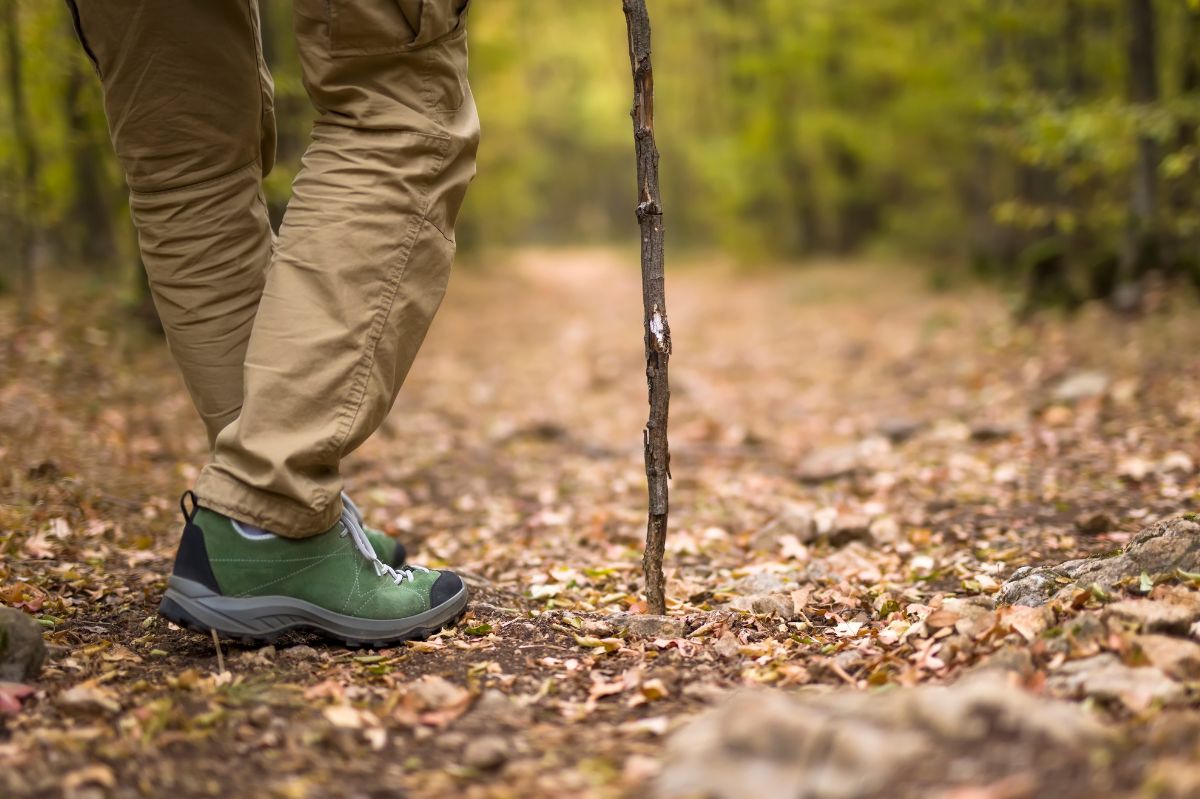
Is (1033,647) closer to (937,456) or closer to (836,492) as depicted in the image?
(836,492)

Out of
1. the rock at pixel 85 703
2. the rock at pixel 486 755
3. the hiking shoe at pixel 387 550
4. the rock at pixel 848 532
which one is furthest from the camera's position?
the rock at pixel 848 532

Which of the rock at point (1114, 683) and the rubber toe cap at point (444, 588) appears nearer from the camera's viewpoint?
the rock at point (1114, 683)

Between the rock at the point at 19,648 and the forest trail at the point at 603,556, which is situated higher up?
the rock at the point at 19,648

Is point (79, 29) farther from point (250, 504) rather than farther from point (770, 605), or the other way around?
point (770, 605)

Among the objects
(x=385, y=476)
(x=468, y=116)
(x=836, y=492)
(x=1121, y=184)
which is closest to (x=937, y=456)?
(x=836, y=492)

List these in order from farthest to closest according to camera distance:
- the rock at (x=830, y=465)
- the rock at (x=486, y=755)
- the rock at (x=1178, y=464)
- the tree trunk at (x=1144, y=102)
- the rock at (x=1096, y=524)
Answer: the tree trunk at (x=1144, y=102) → the rock at (x=830, y=465) → the rock at (x=1178, y=464) → the rock at (x=1096, y=524) → the rock at (x=486, y=755)

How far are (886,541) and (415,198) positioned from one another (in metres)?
1.87

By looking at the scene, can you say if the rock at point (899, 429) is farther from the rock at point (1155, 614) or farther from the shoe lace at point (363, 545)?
the shoe lace at point (363, 545)

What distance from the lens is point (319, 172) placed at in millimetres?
1730

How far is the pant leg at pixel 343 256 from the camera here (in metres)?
1.65

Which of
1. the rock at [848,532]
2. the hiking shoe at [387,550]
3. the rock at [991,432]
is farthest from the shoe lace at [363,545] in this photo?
the rock at [991,432]

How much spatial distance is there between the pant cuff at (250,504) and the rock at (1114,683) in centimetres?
130

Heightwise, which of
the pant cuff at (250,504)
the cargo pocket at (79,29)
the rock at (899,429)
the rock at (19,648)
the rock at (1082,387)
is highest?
the cargo pocket at (79,29)

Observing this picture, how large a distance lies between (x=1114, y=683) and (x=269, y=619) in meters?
1.46
